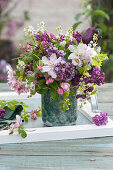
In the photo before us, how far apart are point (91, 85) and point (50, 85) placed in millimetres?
160

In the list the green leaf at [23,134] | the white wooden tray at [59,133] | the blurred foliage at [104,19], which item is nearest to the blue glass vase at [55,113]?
the white wooden tray at [59,133]

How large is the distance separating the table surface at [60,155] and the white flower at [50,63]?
0.26 meters

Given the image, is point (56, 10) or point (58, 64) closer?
point (58, 64)

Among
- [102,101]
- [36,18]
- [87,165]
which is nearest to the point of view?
[87,165]

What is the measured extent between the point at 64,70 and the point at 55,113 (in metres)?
0.22

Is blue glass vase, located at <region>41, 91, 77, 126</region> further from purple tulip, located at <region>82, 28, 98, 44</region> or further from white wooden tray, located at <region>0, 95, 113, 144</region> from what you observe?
purple tulip, located at <region>82, 28, 98, 44</region>

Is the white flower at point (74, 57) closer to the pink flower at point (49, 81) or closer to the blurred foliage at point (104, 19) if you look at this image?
the pink flower at point (49, 81)

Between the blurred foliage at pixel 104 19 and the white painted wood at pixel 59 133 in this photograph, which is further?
the blurred foliage at pixel 104 19

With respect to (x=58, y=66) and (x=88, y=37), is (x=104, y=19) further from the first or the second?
(x=58, y=66)

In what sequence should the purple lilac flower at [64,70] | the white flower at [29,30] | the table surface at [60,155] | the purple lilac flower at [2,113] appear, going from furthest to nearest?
the purple lilac flower at [2,113]
the white flower at [29,30]
the purple lilac flower at [64,70]
the table surface at [60,155]

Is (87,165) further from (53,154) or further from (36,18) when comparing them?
(36,18)

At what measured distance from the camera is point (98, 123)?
122cm

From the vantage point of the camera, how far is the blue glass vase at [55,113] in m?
1.21

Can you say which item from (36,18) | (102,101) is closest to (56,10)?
(36,18)
